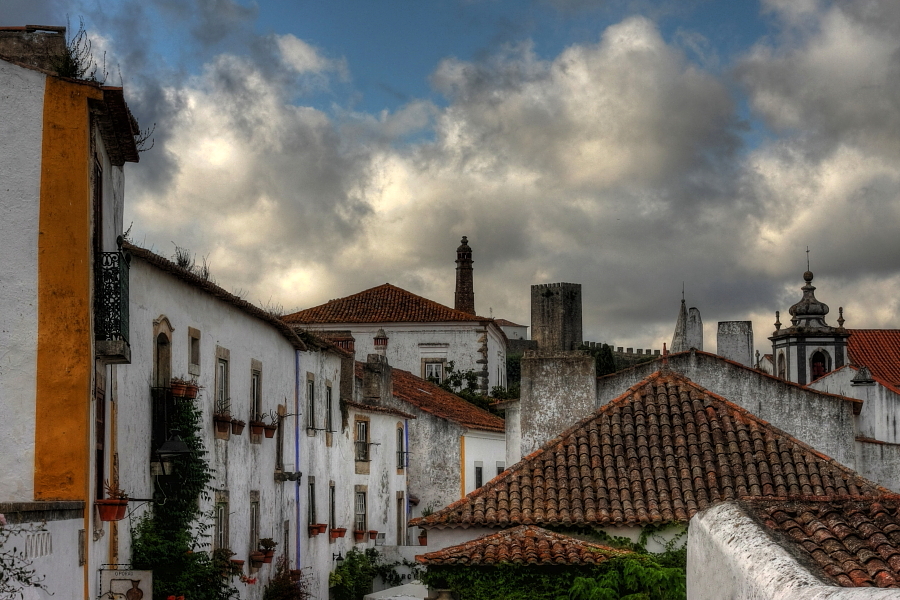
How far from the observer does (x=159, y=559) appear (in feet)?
54.1

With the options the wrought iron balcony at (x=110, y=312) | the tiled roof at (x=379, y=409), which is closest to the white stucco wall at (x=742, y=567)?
the wrought iron balcony at (x=110, y=312)

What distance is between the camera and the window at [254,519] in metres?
22.9

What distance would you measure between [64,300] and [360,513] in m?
22.1

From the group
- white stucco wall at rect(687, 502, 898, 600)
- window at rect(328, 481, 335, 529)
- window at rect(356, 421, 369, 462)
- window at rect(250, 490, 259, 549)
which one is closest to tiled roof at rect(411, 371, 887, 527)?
window at rect(250, 490, 259, 549)

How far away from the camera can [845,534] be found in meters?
9.50

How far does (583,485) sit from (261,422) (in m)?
6.83

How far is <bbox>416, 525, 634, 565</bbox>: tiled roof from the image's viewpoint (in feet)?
55.6

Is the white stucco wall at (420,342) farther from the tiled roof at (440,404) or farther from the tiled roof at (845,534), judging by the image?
the tiled roof at (845,534)

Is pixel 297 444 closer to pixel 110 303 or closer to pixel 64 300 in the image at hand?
pixel 110 303

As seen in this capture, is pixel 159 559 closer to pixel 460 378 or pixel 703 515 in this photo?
pixel 703 515

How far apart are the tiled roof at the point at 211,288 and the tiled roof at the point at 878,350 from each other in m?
41.3

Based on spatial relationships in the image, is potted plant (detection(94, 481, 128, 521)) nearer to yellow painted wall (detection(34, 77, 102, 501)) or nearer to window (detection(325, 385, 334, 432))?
yellow painted wall (detection(34, 77, 102, 501))

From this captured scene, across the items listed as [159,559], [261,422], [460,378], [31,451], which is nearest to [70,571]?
[31,451]

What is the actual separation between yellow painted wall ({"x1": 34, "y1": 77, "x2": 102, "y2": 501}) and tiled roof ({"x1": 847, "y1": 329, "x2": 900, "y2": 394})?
52.3 metres
